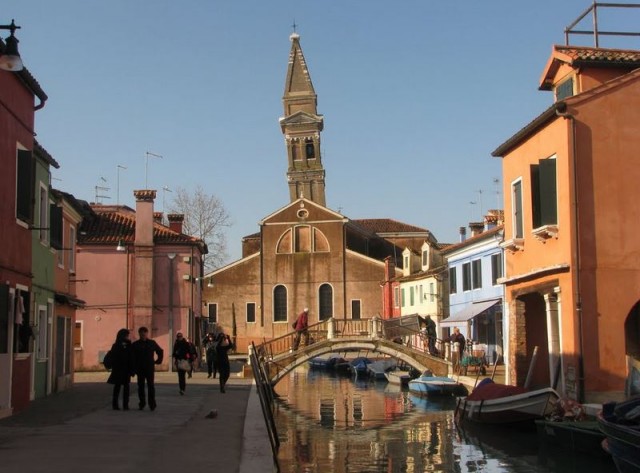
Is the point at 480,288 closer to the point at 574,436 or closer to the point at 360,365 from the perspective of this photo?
the point at 360,365

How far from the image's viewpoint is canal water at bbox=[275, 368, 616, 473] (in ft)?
48.7

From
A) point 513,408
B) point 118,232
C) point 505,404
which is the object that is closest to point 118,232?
point 118,232

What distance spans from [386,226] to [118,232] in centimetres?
4478

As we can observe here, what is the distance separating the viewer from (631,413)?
12023 millimetres

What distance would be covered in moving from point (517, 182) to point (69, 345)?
42.7 feet

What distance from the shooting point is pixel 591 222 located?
18219 millimetres

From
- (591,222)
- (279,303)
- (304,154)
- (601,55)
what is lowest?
(279,303)

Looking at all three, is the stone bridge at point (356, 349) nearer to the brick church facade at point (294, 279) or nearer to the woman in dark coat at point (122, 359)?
the woman in dark coat at point (122, 359)

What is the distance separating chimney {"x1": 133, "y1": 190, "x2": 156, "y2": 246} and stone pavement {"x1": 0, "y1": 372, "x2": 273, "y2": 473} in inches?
632

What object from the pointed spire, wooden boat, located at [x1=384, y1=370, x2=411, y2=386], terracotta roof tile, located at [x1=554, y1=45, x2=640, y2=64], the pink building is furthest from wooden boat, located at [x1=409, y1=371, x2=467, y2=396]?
Result: the pointed spire

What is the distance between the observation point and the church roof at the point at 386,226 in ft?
250

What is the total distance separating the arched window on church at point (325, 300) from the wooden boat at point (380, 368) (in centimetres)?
1862

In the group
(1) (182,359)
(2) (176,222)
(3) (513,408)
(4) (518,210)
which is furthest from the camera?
(2) (176,222)

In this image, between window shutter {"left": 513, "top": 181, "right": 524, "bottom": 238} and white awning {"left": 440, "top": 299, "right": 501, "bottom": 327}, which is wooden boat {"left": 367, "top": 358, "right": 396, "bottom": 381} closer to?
white awning {"left": 440, "top": 299, "right": 501, "bottom": 327}
